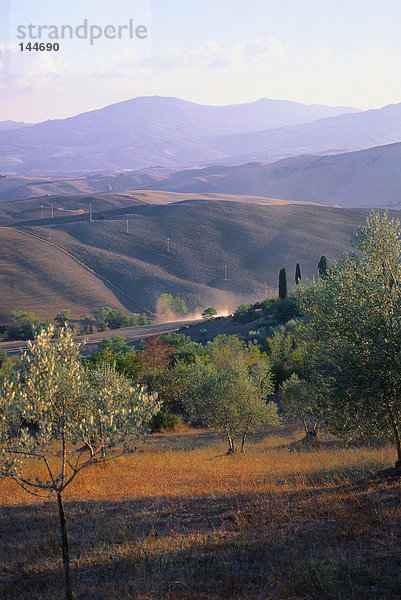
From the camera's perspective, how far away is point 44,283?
117750 millimetres

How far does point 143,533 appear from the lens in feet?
44.0

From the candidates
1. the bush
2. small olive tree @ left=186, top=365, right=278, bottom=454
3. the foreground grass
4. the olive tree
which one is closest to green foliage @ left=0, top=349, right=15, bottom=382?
the bush

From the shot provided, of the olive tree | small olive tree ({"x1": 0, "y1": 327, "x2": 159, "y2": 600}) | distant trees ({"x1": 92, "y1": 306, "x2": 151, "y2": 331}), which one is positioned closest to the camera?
small olive tree ({"x1": 0, "y1": 327, "x2": 159, "y2": 600})

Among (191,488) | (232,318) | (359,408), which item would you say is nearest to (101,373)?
(191,488)

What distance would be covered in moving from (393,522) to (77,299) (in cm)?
10464

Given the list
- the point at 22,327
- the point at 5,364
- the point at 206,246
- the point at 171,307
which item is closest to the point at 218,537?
the point at 5,364

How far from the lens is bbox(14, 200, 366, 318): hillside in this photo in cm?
12600

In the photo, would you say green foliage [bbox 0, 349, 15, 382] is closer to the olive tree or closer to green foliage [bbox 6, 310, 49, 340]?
green foliage [bbox 6, 310, 49, 340]

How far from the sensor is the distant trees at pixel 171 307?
113 metres

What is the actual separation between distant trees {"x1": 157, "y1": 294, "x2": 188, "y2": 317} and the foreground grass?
92.7m

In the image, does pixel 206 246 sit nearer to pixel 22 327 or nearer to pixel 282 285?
pixel 22 327

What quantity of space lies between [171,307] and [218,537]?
101837 millimetres

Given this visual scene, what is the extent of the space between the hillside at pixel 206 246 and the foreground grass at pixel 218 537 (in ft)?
321

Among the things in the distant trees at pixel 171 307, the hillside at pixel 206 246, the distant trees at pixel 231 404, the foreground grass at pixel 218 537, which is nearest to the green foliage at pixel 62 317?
the hillside at pixel 206 246
